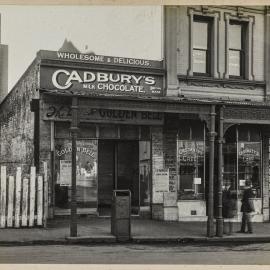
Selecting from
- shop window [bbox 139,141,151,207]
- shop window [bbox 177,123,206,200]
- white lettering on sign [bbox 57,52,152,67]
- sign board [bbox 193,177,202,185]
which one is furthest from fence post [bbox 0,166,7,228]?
sign board [bbox 193,177,202,185]

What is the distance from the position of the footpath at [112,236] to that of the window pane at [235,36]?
20.4 ft

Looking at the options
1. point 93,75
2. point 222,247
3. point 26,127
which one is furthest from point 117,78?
point 222,247

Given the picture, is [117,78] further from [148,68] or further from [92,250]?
[92,250]

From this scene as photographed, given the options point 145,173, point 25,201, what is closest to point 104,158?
point 145,173

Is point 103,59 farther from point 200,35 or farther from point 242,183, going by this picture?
point 242,183

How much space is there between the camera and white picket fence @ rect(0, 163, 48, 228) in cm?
1463

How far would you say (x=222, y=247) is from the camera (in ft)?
43.8

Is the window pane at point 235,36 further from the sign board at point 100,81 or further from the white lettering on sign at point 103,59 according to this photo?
the white lettering on sign at point 103,59

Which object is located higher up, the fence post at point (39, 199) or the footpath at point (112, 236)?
the fence post at point (39, 199)

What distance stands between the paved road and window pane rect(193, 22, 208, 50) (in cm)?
754

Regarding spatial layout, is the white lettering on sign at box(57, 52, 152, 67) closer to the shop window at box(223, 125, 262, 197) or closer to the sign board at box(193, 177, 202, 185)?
the shop window at box(223, 125, 262, 197)

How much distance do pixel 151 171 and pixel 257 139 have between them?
3975mm

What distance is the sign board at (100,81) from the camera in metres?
16.5

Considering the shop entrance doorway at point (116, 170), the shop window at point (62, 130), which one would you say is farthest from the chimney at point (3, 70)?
the shop window at point (62, 130)
